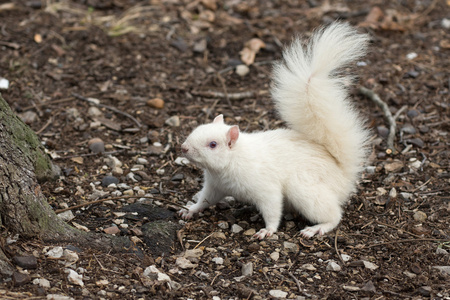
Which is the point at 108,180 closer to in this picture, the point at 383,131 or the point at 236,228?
the point at 236,228

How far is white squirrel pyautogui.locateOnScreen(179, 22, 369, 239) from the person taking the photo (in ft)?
11.2

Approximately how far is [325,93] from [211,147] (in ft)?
2.70

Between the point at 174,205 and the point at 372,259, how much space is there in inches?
55.2

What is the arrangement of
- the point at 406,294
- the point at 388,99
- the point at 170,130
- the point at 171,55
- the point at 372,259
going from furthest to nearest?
the point at 171,55 → the point at 388,99 → the point at 170,130 → the point at 372,259 → the point at 406,294

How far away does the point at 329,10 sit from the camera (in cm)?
664

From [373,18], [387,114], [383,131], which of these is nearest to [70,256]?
[383,131]

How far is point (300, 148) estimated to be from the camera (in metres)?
3.56

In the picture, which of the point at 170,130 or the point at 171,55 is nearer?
the point at 170,130

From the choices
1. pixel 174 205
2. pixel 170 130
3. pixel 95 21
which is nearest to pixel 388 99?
pixel 170 130

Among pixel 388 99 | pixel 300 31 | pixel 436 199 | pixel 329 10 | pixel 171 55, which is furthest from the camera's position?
pixel 329 10

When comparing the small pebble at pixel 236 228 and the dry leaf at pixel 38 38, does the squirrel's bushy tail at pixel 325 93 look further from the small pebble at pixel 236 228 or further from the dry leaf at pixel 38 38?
the dry leaf at pixel 38 38

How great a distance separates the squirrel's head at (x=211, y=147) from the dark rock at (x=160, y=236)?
18.1 inches

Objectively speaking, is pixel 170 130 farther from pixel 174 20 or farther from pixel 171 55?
pixel 174 20

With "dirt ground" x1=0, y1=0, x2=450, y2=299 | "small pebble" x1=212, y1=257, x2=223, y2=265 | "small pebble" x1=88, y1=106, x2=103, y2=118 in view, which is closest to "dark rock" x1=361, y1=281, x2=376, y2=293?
"dirt ground" x1=0, y1=0, x2=450, y2=299
